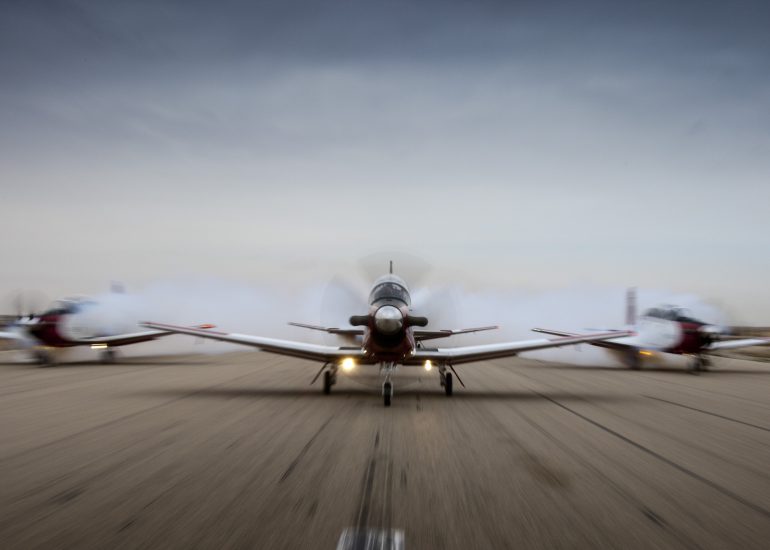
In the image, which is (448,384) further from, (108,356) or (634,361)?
(108,356)

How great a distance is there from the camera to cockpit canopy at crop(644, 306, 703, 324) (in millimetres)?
21069

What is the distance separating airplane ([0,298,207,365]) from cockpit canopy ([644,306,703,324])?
65.2 ft

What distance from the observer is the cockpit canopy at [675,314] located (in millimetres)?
21069

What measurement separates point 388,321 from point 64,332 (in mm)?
16255

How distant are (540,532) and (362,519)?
1.50m

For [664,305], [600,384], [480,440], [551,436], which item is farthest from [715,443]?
[664,305]

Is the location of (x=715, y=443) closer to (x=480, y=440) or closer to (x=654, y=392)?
(x=480, y=440)

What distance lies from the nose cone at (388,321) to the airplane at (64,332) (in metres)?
12.8

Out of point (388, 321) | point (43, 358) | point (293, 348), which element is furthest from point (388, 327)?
point (43, 358)

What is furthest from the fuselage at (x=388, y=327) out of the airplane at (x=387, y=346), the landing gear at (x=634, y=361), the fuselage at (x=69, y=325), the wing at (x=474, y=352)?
the fuselage at (x=69, y=325)

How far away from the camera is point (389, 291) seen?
525 inches

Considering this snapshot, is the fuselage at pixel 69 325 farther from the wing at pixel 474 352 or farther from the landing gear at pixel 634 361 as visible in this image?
the landing gear at pixel 634 361

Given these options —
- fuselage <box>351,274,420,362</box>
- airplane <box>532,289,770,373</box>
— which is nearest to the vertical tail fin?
airplane <box>532,289,770,373</box>

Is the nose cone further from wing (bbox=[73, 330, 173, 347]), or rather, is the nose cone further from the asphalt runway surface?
wing (bbox=[73, 330, 173, 347])
